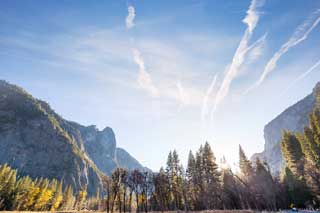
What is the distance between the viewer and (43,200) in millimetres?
69562

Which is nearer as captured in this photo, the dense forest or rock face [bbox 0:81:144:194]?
the dense forest

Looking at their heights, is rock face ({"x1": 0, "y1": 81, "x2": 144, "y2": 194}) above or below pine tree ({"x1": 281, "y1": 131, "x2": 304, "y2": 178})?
above

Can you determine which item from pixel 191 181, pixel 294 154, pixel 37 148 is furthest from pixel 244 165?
pixel 37 148

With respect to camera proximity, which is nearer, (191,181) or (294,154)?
(294,154)

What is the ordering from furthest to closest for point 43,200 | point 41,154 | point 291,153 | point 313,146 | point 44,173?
point 41,154, point 44,173, point 43,200, point 291,153, point 313,146

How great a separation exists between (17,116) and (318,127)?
22883 cm

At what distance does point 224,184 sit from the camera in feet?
178

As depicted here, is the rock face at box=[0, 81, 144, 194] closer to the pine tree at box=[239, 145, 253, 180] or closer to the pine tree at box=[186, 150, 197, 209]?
the pine tree at box=[186, 150, 197, 209]

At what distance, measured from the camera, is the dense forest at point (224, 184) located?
140ft

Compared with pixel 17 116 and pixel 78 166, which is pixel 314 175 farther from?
pixel 17 116

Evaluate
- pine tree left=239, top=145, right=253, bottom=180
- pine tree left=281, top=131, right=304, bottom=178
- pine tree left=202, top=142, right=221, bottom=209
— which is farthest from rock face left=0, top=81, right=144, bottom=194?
pine tree left=281, top=131, right=304, bottom=178

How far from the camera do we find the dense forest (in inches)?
1676

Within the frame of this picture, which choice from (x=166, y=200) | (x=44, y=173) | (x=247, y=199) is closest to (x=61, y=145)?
(x=44, y=173)

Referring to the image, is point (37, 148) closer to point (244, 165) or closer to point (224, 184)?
point (224, 184)
